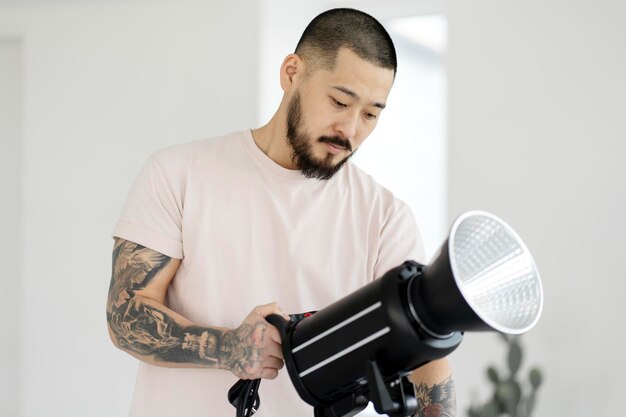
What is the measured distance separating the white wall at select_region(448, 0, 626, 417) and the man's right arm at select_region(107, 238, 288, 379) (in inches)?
82.9

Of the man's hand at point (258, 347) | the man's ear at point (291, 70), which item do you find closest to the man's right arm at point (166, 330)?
the man's hand at point (258, 347)

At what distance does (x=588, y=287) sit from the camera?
330 cm

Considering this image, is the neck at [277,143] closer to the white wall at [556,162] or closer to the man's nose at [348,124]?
the man's nose at [348,124]

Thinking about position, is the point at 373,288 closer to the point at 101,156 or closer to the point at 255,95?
the point at 255,95

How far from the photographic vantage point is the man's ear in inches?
66.7

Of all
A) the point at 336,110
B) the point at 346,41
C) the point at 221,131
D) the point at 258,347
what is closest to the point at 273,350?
the point at 258,347

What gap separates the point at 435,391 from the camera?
154cm

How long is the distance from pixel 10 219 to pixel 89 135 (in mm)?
704

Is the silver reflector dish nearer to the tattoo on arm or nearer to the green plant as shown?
the tattoo on arm

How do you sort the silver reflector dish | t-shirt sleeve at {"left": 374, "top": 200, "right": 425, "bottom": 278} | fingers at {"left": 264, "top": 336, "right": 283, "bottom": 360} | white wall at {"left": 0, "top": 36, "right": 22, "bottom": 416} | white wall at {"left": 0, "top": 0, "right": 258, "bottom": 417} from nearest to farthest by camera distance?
the silver reflector dish < fingers at {"left": 264, "top": 336, "right": 283, "bottom": 360} < t-shirt sleeve at {"left": 374, "top": 200, "right": 425, "bottom": 278} < white wall at {"left": 0, "top": 0, "right": 258, "bottom": 417} < white wall at {"left": 0, "top": 36, "right": 22, "bottom": 416}

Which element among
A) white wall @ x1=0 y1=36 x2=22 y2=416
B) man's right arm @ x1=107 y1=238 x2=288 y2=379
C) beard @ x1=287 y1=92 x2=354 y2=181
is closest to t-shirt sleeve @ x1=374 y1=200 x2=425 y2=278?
beard @ x1=287 y1=92 x2=354 y2=181

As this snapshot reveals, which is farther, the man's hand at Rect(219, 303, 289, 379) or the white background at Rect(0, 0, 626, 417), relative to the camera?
the white background at Rect(0, 0, 626, 417)

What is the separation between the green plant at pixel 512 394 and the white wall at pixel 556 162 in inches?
5.6

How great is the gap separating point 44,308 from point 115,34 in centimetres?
139
